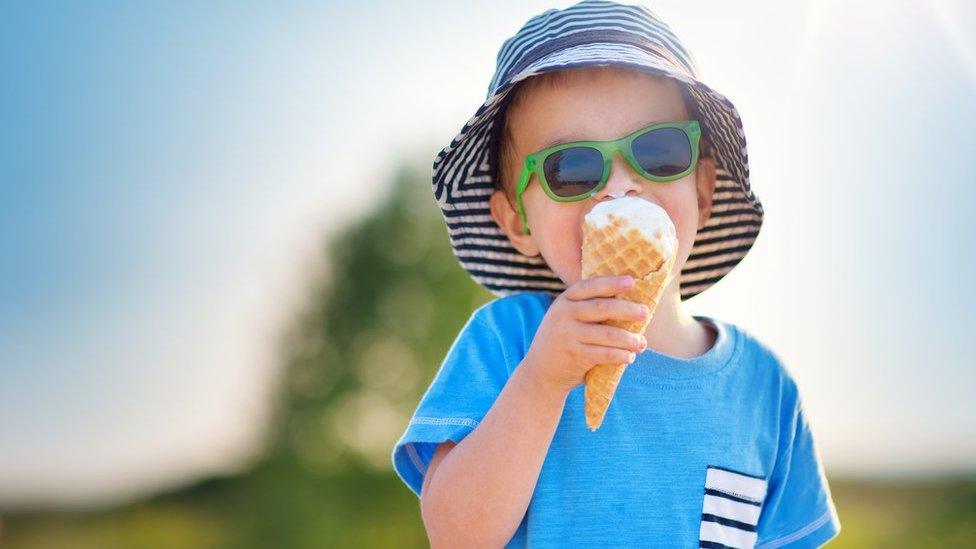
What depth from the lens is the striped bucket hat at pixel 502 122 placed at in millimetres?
2764

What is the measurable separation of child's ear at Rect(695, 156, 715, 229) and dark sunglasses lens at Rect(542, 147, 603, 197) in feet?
2.02

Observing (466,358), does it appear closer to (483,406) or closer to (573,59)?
(483,406)

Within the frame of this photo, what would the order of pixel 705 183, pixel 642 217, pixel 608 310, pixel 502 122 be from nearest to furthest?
pixel 608 310, pixel 642 217, pixel 502 122, pixel 705 183

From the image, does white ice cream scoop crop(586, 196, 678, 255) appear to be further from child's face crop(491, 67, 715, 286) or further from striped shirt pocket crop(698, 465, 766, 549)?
striped shirt pocket crop(698, 465, 766, 549)

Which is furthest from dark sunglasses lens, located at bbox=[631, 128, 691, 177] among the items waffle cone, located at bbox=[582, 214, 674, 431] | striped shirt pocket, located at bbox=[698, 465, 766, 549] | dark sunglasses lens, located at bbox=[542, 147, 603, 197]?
striped shirt pocket, located at bbox=[698, 465, 766, 549]

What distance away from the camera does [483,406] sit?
2604 mm

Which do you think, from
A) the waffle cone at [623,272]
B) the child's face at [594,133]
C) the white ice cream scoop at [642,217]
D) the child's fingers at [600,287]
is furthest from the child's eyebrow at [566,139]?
the child's fingers at [600,287]

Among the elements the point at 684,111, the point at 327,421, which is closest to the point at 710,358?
the point at 684,111

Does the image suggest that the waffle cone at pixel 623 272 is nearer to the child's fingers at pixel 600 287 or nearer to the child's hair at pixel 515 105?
the child's fingers at pixel 600 287

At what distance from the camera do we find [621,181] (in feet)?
8.46

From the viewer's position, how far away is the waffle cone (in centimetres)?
228

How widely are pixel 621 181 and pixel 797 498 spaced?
1.34 metres

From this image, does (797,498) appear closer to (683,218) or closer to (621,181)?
(683,218)

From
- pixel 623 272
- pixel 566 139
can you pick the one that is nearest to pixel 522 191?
pixel 566 139
